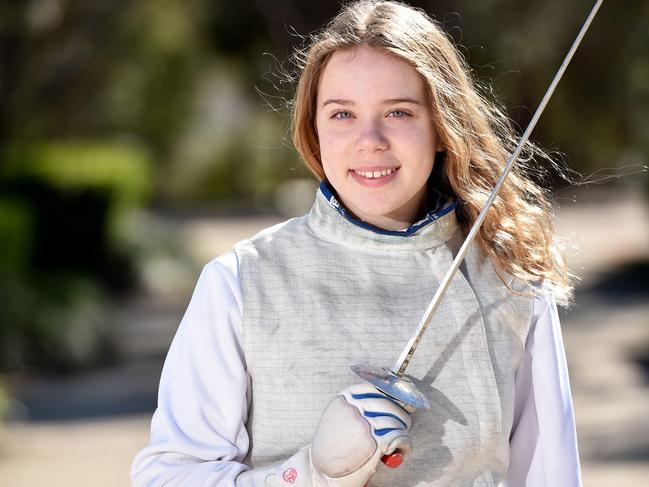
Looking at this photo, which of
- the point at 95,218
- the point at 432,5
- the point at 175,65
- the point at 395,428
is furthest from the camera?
the point at 175,65

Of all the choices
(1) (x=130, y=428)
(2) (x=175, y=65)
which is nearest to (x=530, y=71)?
(2) (x=175, y=65)

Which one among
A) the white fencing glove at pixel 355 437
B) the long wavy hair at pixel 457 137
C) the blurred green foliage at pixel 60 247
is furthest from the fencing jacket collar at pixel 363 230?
the blurred green foliage at pixel 60 247

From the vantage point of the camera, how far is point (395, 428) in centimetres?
176

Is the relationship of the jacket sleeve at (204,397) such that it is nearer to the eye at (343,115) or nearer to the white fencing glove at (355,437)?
the white fencing glove at (355,437)

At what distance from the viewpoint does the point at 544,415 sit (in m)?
2.05

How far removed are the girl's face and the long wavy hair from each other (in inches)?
1.1

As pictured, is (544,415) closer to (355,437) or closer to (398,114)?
(355,437)

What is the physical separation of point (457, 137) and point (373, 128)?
18cm

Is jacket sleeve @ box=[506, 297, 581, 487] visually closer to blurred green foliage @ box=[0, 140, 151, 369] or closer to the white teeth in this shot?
the white teeth

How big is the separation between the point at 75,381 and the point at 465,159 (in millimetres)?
6995

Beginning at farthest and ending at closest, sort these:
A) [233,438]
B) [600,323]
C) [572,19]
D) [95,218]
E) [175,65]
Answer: [175,65]
[572,19]
[95,218]
[600,323]
[233,438]

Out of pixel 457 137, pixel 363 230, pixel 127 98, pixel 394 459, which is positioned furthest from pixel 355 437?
pixel 127 98

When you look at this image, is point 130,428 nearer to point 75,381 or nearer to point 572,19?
point 75,381

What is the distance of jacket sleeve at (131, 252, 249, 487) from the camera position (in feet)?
6.25
